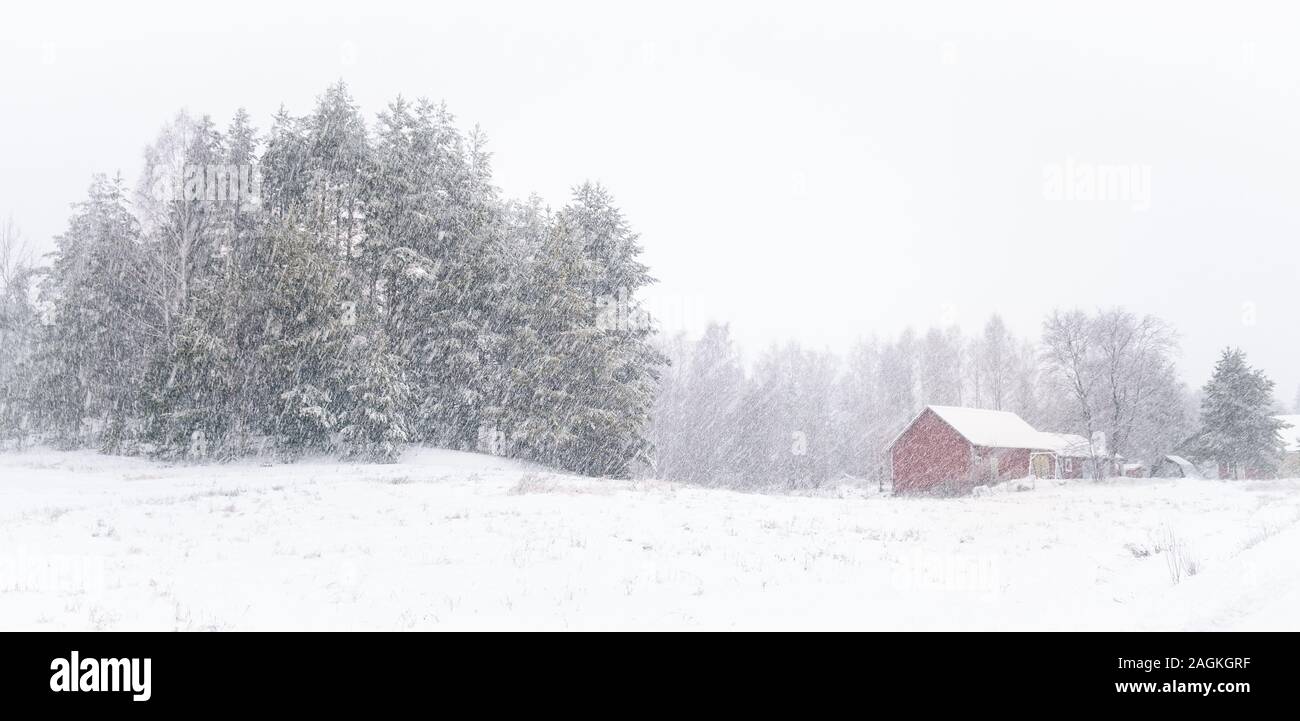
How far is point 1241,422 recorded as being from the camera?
5841 cm

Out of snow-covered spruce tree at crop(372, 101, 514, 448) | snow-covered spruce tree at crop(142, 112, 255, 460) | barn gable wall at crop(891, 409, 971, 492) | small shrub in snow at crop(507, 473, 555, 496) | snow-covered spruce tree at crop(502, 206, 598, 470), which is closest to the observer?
small shrub in snow at crop(507, 473, 555, 496)

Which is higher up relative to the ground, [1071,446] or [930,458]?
[1071,446]

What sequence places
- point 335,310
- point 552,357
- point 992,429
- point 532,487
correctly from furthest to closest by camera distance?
point 992,429, point 552,357, point 335,310, point 532,487

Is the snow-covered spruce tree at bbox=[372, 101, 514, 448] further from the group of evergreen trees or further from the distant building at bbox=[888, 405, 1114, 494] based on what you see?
the distant building at bbox=[888, 405, 1114, 494]

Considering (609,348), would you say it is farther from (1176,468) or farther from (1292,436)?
(1292,436)

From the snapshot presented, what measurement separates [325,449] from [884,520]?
24355 millimetres

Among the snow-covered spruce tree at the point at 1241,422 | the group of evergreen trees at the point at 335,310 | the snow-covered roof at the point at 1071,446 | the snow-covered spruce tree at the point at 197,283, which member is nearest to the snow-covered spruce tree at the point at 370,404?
the group of evergreen trees at the point at 335,310

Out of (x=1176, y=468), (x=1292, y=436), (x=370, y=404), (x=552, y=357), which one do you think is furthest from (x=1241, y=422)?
(x=370, y=404)

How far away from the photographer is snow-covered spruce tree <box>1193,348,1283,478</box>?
58250 millimetres

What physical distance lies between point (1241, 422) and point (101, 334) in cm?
7525

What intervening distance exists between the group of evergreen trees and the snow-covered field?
1004cm

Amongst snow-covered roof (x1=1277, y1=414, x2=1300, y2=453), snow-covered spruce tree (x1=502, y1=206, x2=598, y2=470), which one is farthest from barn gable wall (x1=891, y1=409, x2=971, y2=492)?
snow-covered roof (x1=1277, y1=414, x2=1300, y2=453)
